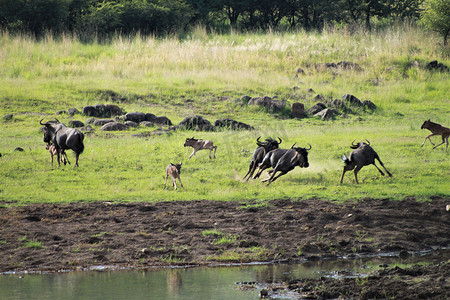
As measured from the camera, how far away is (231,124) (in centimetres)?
2467

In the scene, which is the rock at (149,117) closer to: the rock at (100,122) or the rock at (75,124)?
the rock at (100,122)

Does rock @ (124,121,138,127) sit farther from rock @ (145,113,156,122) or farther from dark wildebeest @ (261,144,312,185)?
dark wildebeest @ (261,144,312,185)

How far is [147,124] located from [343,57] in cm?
1514

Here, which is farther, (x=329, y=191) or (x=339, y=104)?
(x=339, y=104)

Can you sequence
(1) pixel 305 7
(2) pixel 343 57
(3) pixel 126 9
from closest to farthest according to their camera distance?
(2) pixel 343 57, (3) pixel 126 9, (1) pixel 305 7

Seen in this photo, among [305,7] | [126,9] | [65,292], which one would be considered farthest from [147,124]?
[305,7]

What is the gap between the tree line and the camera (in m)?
42.4

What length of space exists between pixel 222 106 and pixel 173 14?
19.2m

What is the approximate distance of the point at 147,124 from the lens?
24.9m

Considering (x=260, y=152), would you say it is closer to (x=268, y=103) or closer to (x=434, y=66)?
(x=268, y=103)

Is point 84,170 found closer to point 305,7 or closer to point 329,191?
point 329,191

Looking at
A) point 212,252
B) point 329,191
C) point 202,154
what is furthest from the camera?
point 202,154

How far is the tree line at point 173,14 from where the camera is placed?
4238 cm

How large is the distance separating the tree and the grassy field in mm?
953
